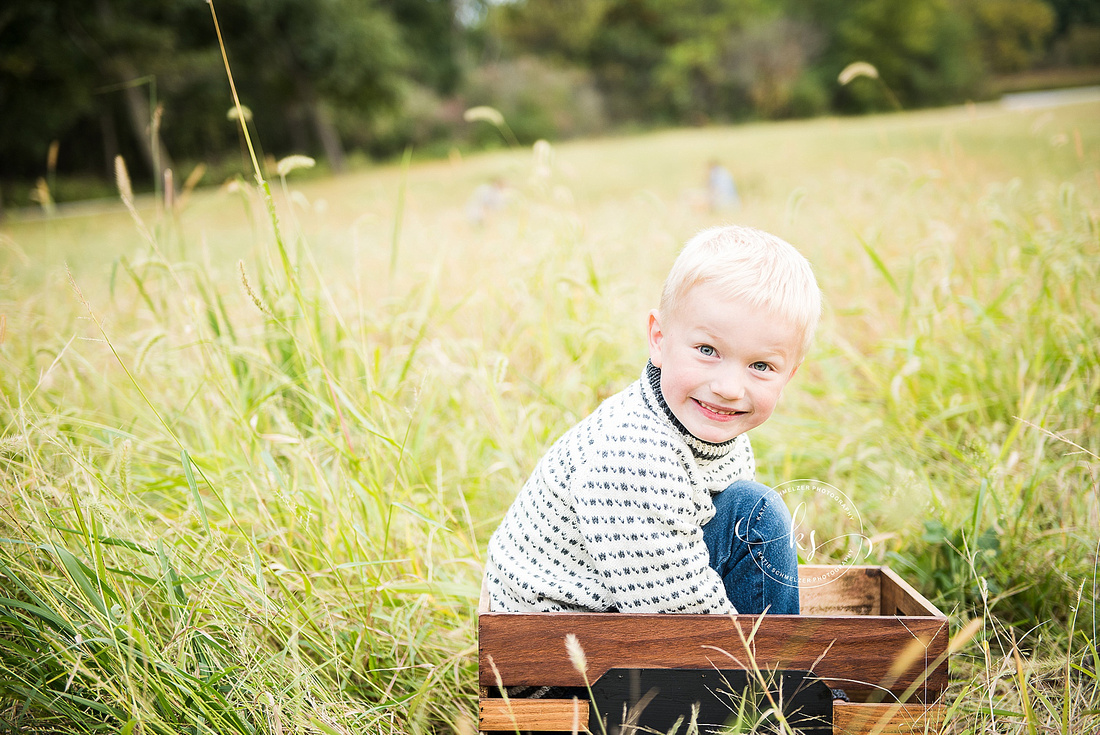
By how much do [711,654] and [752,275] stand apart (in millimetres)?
658

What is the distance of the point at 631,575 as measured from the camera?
50.0 inches

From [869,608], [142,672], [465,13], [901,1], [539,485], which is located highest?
[465,13]

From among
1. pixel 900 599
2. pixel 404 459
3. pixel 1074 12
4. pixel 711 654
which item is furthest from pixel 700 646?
pixel 1074 12

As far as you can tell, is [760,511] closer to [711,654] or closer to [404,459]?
[711,654]

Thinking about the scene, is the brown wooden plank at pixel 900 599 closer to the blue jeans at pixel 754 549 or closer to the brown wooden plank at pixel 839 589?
the brown wooden plank at pixel 839 589

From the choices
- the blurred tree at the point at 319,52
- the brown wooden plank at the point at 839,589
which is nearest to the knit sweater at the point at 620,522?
the brown wooden plank at the point at 839,589

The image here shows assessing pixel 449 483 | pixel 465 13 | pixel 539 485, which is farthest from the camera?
pixel 465 13

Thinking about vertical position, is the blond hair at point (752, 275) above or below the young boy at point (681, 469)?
above

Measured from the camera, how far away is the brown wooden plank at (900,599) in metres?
1.23

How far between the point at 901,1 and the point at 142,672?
16.1m

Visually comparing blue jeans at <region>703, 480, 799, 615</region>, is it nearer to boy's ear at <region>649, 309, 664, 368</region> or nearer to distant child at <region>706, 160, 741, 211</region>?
boy's ear at <region>649, 309, 664, 368</region>

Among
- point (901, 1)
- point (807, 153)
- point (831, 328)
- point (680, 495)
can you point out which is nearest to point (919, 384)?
point (831, 328)

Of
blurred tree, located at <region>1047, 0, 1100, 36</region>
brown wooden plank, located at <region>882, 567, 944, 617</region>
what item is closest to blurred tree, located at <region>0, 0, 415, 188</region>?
blurred tree, located at <region>1047, 0, 1100, 36</region>

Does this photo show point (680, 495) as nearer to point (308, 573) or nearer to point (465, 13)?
point (308, 573)
